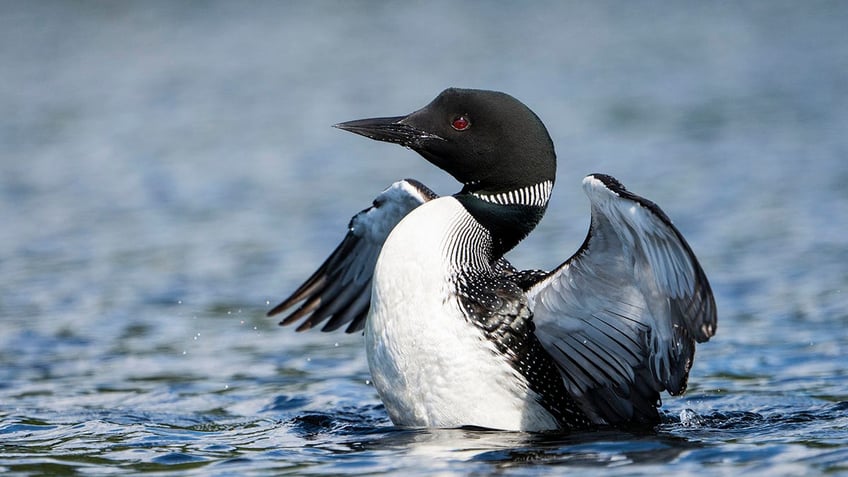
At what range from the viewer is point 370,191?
41.2 feet

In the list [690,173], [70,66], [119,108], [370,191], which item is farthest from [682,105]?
[70,66]

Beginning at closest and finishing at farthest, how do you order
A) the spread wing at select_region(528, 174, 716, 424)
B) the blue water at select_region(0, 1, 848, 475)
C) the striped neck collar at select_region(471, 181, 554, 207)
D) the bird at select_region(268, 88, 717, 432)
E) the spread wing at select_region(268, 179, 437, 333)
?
the spread wing at select_region(528, 174, 716, 424), the bird at select_region(268, 88, 717, 432), the blue water at select_region(0, 1, 848, 475), the striped neck collar at select_region(471, 181, 554, 207), the spread wing at select_region(268, 179, 437, 333)

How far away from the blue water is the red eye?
1.36 metres

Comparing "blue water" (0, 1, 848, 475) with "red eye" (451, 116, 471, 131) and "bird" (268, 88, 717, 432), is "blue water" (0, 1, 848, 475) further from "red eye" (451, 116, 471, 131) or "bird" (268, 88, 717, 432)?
"red eye" (451, 116, 471, 131)

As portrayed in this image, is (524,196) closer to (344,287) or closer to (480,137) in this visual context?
(480,137)

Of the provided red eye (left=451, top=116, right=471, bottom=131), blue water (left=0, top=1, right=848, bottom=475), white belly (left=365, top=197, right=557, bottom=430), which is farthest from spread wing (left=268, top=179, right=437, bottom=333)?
white belly (left=365, top=197, right=557, bottom=430)

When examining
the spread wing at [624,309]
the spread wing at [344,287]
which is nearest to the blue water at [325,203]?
the spread wing at [624,309]

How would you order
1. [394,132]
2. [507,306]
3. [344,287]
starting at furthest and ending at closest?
[344,287] → [394,132] → [507,306]

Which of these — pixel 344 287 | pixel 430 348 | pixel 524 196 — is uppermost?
pixel 524 196

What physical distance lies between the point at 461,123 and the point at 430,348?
1063 mm

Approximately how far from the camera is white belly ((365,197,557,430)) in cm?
539

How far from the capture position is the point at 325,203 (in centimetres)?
1216

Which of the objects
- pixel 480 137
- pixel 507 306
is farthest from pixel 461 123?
pixel 507 306

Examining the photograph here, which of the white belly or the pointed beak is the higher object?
the pointed beak
